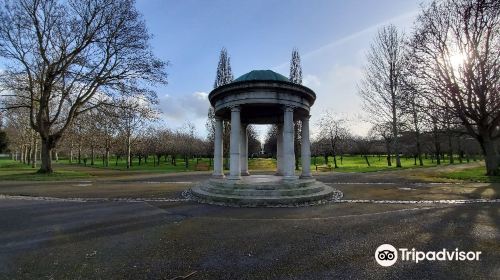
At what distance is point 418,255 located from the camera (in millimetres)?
5145

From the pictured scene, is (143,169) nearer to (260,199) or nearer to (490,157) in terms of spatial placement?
(260,199)

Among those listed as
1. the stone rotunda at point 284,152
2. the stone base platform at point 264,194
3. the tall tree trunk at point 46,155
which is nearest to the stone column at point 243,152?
the stone rotunda at point 284,152

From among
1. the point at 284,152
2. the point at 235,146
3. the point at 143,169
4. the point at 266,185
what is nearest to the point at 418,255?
the point at 266,185

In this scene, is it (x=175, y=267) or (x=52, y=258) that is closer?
(x=175, y=267)

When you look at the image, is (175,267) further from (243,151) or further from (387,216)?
(243,151)

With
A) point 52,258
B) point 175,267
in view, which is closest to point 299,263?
point 175,267

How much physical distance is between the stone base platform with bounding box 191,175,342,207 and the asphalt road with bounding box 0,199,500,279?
112cm

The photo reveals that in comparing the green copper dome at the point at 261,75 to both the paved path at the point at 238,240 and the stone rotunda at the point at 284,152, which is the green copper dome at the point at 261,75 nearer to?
the stone rotunda at the point at 284,152

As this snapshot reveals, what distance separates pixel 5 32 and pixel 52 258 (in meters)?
26.0

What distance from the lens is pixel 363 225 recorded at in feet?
24.1

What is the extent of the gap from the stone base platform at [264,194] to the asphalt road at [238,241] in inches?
→ 44.3

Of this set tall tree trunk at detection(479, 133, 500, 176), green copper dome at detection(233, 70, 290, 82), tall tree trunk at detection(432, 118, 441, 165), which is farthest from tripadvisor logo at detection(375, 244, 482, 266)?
tall tree trunk at detection(432, 118, 441, 165)

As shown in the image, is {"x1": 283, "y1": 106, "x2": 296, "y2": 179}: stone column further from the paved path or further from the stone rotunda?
the paved path

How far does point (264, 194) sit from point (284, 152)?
2765mm
